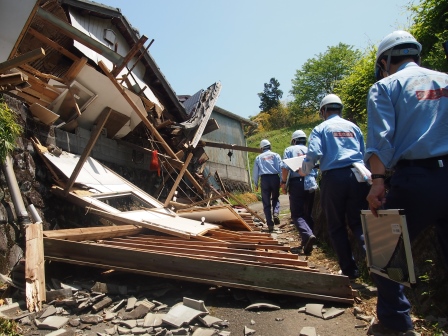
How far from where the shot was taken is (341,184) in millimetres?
3477

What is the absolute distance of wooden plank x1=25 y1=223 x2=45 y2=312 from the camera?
294 cm

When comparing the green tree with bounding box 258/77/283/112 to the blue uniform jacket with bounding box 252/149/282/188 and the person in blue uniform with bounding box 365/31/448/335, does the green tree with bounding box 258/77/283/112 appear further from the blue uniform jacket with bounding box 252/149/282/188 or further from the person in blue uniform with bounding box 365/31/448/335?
the person in blue uniform with bounding box 365/31/448/335

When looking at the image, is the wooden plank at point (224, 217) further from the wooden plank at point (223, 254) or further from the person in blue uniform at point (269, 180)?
the wooden plank at point (223, 254)

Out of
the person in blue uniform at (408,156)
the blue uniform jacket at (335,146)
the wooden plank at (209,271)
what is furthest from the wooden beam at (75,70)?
the person in blue uniform at (408,156)

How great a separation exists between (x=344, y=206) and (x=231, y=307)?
1503 mm

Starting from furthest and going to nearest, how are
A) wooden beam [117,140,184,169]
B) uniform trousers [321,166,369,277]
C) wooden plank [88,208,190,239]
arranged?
wooden beam [117,140,184,169], wooden plank [88,208,190,239], uniform trousers [321,166,369,277]

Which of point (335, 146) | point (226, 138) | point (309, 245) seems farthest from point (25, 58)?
Result: point (226, 138)

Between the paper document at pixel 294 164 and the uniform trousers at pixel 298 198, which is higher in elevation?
the paper document at pixel 294 164

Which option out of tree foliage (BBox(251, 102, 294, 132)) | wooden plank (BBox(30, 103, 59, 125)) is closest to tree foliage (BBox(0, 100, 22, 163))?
wooden plank (BBox(30, 103, 59, 125))

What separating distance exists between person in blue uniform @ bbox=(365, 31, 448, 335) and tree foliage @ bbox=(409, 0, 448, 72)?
2967mm

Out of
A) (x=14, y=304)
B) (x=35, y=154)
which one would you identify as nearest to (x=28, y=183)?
(x=35, y=154)

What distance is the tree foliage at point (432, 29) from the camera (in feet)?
15.6

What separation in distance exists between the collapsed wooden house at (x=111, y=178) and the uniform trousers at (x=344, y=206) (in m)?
0.50

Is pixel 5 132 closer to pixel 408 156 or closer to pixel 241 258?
pixel 241 258
